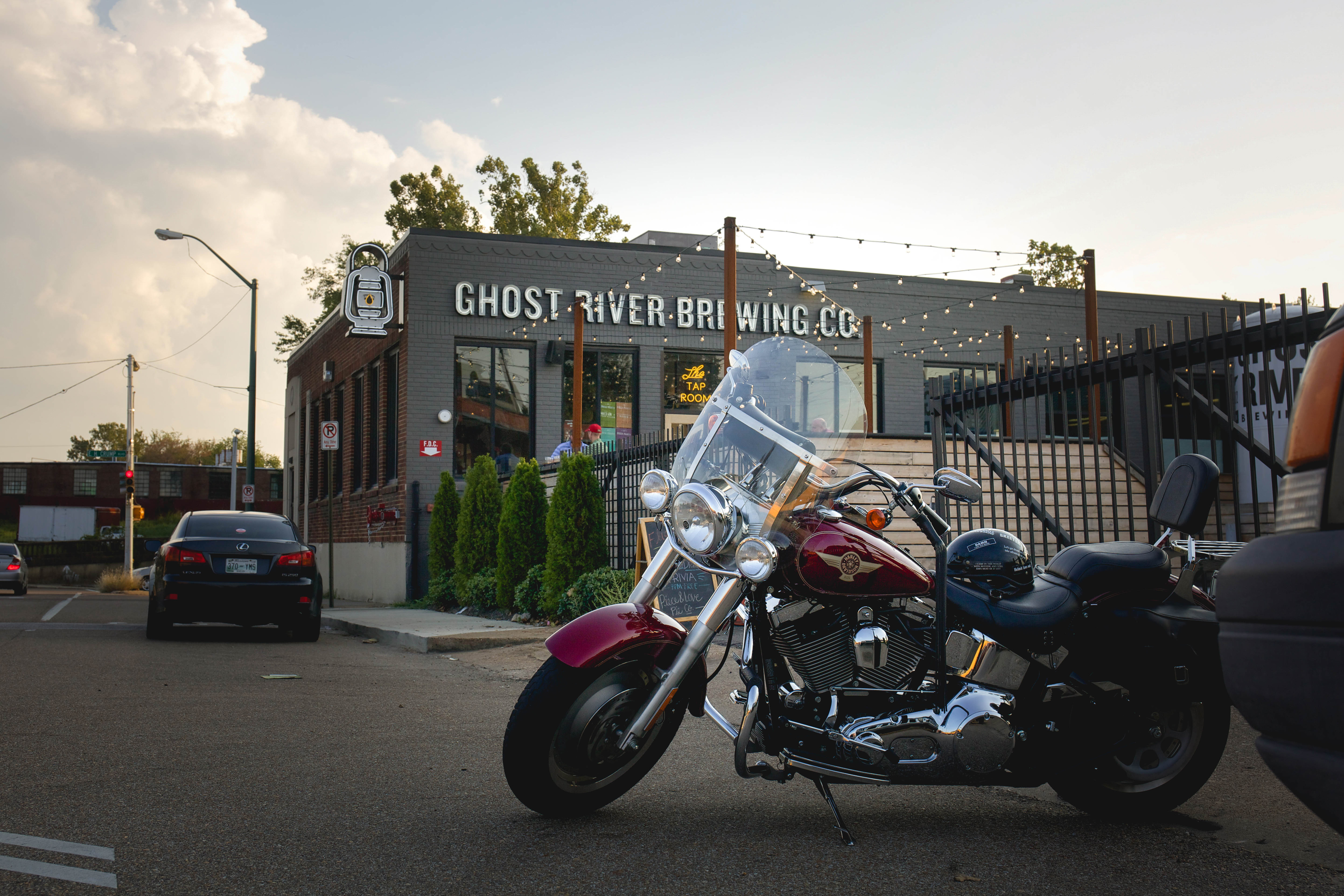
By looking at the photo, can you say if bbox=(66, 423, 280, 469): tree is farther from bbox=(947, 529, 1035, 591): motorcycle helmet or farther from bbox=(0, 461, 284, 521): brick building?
bbox=(947, 529, 1035, 591): motorcycle helmet

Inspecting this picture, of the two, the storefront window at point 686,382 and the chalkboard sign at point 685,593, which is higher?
the storefront window at point 686,382

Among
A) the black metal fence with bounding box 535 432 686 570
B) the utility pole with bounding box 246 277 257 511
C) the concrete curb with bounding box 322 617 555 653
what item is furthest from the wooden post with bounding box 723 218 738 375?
the utility pole with bounding box 246 277 257 511

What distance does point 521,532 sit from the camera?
14.2 meters

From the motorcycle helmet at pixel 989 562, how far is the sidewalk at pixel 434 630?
522 centimetres

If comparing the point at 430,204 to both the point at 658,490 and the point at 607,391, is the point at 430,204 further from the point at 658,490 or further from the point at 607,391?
the point at 658,490

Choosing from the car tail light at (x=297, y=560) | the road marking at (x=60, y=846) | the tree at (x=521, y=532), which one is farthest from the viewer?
the tree at (x=521, y=532)

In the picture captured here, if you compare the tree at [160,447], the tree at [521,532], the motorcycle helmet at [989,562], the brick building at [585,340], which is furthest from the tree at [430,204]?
the tree at [160,447]

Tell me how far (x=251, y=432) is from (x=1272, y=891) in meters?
28.7

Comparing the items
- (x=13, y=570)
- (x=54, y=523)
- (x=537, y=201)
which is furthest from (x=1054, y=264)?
(x=54, y=523)

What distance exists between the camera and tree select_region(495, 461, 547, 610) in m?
14.2

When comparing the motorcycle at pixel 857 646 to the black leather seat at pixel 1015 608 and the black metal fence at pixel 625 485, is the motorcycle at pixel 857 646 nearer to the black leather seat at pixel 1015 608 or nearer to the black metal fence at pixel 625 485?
the black leather seat at pixel 1015 608

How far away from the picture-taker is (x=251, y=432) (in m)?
29.1

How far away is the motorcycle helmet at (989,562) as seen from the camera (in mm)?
4121

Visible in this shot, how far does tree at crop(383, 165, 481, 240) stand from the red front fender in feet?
113
